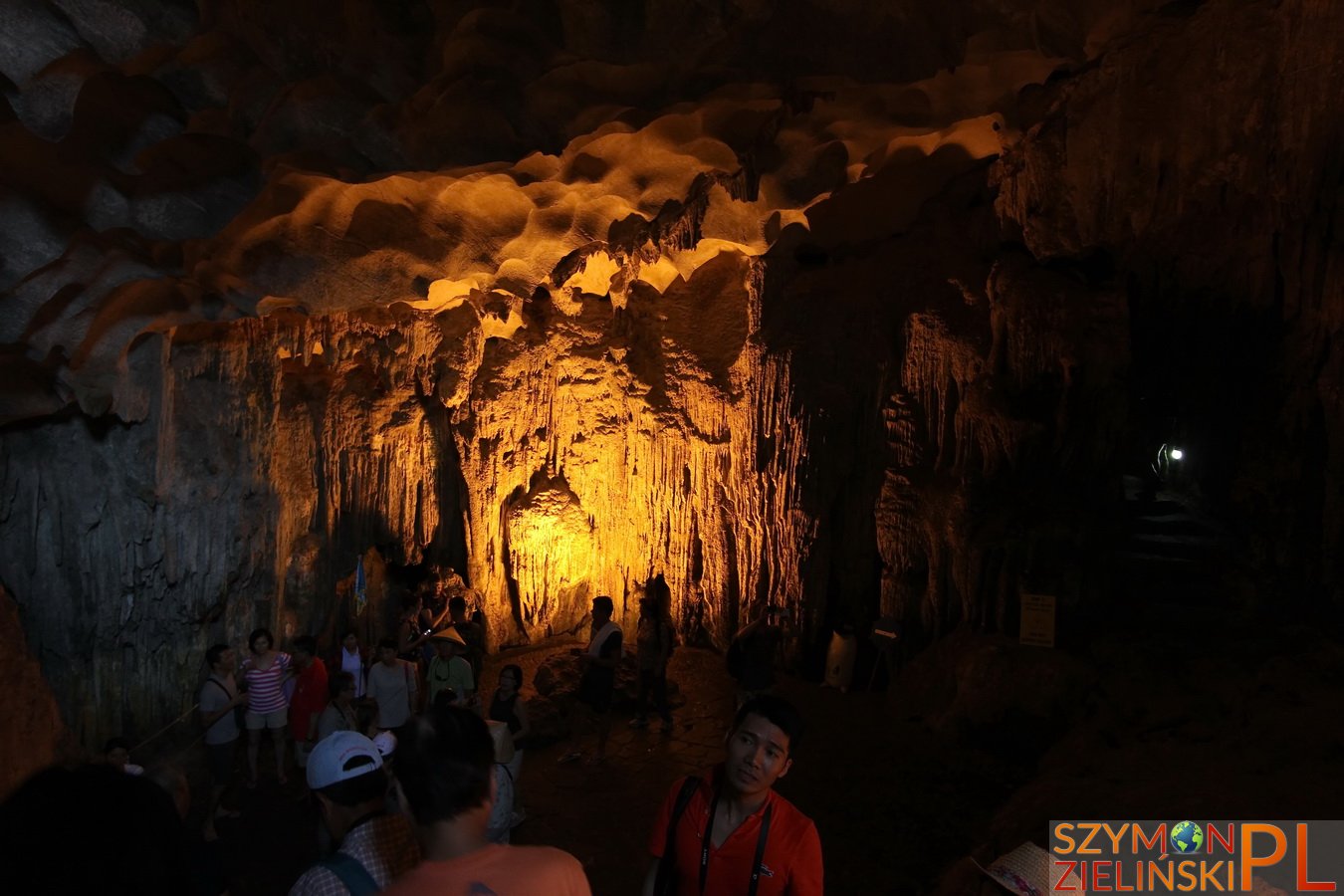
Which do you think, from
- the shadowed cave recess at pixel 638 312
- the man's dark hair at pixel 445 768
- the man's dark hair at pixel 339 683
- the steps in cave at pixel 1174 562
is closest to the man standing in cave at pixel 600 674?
the man's dark hair at pixel 339 683

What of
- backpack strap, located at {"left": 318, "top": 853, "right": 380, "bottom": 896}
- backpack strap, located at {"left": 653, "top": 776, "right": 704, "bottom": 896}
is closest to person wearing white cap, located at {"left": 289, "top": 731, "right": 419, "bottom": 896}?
backpack strap, located at {"left": 318, "top": 853, "right": 380, "bottom": 896}

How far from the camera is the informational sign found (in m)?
6.45

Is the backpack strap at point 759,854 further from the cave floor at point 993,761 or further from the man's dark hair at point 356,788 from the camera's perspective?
the cave floor at point 993,761

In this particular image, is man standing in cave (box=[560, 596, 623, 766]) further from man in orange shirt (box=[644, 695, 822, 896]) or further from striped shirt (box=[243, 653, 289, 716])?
man in orange shirt (box=[644, 695, 822, 896])

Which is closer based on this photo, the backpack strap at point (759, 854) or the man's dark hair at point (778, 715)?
the backpack strap at point (759, 854)

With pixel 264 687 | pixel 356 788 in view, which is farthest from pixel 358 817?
pixel 264 687

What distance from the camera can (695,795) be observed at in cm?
232

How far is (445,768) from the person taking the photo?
1722 mm

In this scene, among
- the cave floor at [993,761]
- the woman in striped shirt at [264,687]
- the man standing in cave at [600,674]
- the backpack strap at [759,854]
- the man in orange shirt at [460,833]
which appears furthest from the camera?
the man standing in cave at [600,674]

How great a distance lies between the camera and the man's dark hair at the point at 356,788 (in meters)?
2.15

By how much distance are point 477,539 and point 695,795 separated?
779 cm

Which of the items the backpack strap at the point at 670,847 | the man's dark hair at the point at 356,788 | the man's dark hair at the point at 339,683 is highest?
the man's dark hair at the point at 356,788

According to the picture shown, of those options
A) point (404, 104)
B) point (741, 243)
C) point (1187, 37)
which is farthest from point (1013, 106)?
point (404, 104)

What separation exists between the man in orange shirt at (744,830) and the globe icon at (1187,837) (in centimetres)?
214
